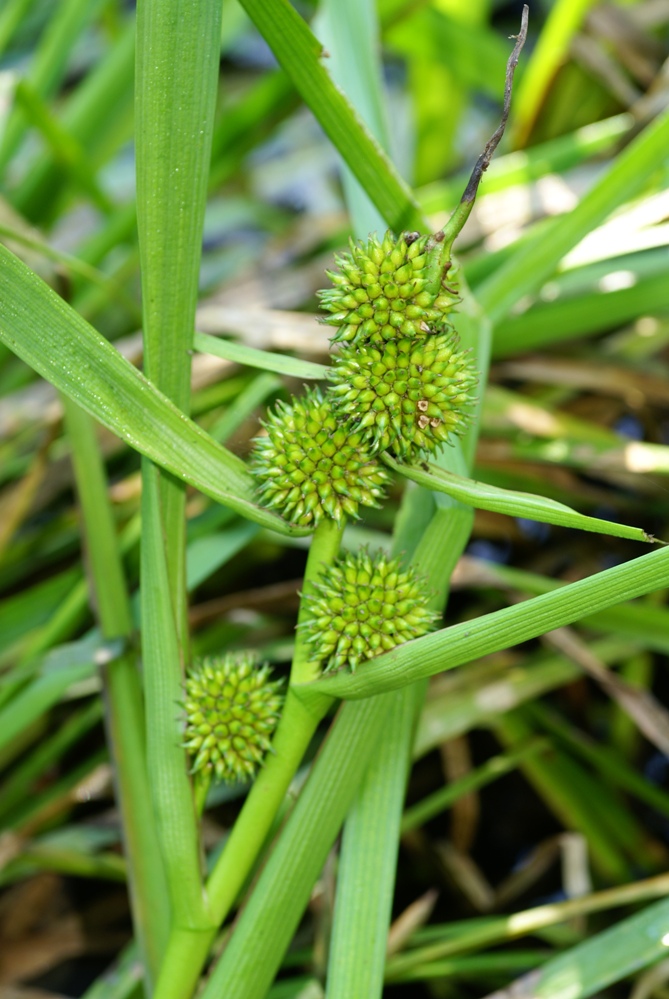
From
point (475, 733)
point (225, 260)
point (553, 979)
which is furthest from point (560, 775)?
point (225, 260)

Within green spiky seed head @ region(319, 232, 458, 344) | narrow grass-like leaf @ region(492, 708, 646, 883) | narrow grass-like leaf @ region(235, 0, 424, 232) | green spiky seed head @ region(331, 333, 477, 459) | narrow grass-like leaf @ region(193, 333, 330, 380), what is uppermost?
narrow grass-like leaf @ region(235, 0, 424, 232)

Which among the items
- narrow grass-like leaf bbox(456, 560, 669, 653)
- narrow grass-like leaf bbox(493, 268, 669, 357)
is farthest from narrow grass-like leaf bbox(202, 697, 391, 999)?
narrow grass-like leaf bbox(493, 268, 669, 357)

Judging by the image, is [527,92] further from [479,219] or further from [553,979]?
[553,979]

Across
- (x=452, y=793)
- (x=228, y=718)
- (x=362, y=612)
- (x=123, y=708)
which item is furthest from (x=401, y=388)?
(x=452, y=793)

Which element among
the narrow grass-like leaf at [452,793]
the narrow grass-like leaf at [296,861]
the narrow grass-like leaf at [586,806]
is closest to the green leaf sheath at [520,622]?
the narrow grass-like leaf at [296,861]

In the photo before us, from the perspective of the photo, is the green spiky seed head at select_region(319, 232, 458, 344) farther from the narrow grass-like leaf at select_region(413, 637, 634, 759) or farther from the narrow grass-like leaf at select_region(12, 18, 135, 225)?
the narrow grass-like leaf at select_region(12, 18, 135, 225)

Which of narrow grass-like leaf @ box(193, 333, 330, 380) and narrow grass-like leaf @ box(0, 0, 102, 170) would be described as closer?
narrow grass-like leaf @ box(193, 333, 330, 380)
